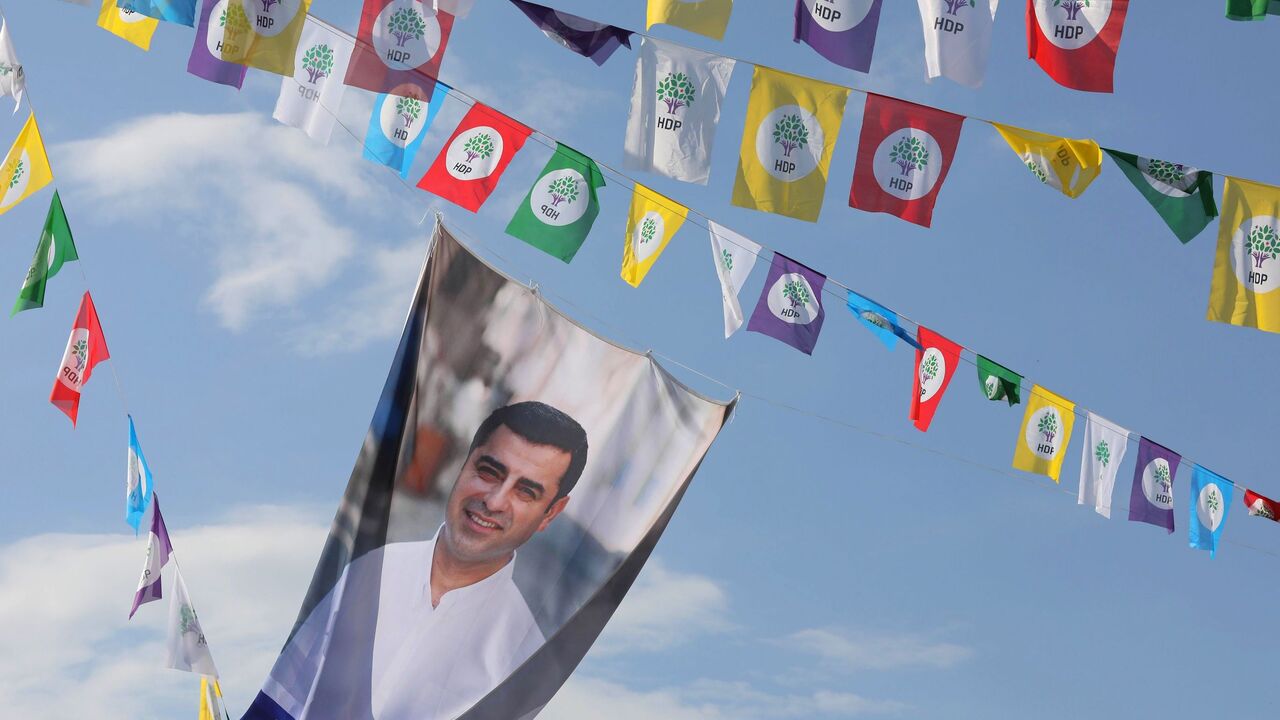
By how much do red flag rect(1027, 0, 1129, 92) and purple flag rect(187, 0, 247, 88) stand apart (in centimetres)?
469

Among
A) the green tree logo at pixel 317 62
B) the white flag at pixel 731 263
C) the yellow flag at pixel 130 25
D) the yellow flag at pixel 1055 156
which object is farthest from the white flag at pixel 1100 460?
the yellow flag at pixel 130 25

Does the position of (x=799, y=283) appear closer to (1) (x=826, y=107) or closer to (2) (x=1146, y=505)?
(1) (x=826, y=107)

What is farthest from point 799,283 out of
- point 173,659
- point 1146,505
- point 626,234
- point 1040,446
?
point 173,659

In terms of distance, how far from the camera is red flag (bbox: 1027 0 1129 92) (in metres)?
7.66

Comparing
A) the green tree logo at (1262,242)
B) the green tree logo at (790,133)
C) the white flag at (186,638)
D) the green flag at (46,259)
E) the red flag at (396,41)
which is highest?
the green tree logo at (1262,242)

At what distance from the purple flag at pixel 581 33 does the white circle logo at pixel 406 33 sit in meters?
0.63

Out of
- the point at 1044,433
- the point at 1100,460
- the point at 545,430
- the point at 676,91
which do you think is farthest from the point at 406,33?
the point at 1100,460

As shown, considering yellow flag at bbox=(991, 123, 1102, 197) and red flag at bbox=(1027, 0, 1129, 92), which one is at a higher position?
red flag at bbox=(1027, 0, 1129, 92)

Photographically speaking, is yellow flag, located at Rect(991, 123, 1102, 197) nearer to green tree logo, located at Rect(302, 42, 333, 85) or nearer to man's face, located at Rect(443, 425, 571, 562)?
man's face, located at Rect(443, 425, 571, 562)

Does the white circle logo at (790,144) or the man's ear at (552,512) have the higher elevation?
the white circle logo at (790,144)

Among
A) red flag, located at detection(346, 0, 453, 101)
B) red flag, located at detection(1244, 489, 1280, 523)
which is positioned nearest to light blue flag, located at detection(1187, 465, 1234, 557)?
red flag, located at detection(1244, 489, 1280, 523)

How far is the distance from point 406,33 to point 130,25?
6.31ft

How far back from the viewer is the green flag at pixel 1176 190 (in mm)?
8570

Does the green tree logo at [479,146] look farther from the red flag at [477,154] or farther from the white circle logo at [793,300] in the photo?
the white circle logo at [793,300]
